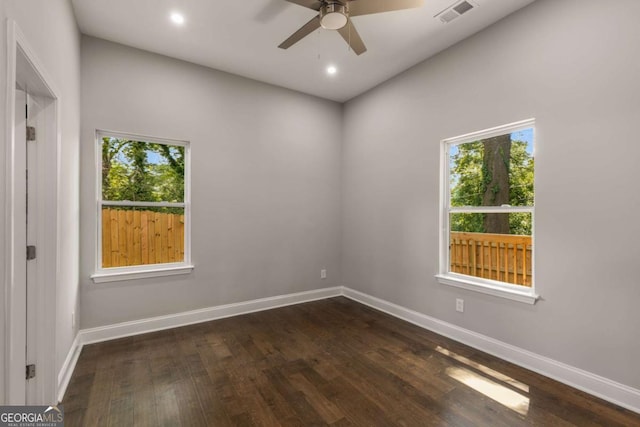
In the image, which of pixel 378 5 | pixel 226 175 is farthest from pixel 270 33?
pixel 226 175

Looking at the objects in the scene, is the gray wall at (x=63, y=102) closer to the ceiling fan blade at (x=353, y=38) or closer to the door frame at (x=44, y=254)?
the door frame at (x=44, y=254)

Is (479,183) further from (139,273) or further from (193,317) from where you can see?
(139,273)

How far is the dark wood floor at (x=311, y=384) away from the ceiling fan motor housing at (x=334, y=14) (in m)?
2.74

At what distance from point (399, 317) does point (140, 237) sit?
321 cm

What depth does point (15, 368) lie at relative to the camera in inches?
65.6

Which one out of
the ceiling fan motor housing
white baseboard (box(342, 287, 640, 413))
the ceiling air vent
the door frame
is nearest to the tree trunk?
white baseboard (box(342, 287, 640, 413))

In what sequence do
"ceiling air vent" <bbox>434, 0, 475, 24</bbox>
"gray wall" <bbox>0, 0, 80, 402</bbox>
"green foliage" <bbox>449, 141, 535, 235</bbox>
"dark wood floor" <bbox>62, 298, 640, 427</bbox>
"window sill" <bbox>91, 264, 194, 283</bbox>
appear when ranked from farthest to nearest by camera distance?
"window sill" <bbox>91, 264, 194, 283</bbox>
"green foliage" <bbox>449, 141, 535, 235</bbox>
"ceiling air vent" <bbox>434, 0, 475, 24</bbox>
"dark wood floor" <bbox>62, 298, 640, 427</bbox>
"gray wall" <bbox>0, 0, 80, 402</bbox>

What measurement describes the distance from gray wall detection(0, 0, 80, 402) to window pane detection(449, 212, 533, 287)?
348 cm

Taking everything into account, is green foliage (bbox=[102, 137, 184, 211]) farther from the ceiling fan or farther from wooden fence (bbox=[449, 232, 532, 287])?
wooden fence (bbox=[449, 232, 532, 287])

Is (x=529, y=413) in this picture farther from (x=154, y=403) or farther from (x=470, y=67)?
(x=470, y=67)

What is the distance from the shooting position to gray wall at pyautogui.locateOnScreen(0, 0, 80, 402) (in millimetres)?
1316

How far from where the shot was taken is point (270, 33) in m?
3.08

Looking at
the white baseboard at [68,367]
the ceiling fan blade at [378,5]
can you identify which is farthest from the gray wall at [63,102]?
the ceiling fan blade at [378,5]

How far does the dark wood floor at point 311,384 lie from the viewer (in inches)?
79.2
